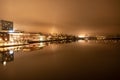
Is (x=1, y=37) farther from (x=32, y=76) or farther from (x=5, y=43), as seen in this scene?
(x=32, y=76)

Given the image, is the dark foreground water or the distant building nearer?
the dark foreground water

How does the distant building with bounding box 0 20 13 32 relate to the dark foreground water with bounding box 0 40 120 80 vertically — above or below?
above

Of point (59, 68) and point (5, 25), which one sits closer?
point (59, 68)

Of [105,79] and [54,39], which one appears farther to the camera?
[54,39]

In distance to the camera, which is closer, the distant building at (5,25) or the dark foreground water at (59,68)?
the dark foreground water at (59,68)

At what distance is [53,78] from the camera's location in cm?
352

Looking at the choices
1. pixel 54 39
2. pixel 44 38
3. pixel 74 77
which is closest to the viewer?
pixel 74 77

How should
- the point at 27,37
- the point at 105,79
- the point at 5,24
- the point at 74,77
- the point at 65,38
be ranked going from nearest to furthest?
the point at 105,79 < the point at 74,77 < the point at 5,24 < the point at 27,37 < the point at 65,38

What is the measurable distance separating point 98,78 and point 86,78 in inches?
7.2

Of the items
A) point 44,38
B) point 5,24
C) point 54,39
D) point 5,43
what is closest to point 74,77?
point 5,43

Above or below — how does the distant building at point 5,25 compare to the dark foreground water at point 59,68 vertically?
above

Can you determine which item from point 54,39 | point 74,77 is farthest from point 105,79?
point 54,39

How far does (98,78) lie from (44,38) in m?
21.5

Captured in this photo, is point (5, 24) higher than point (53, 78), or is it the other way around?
point (5, 24)
